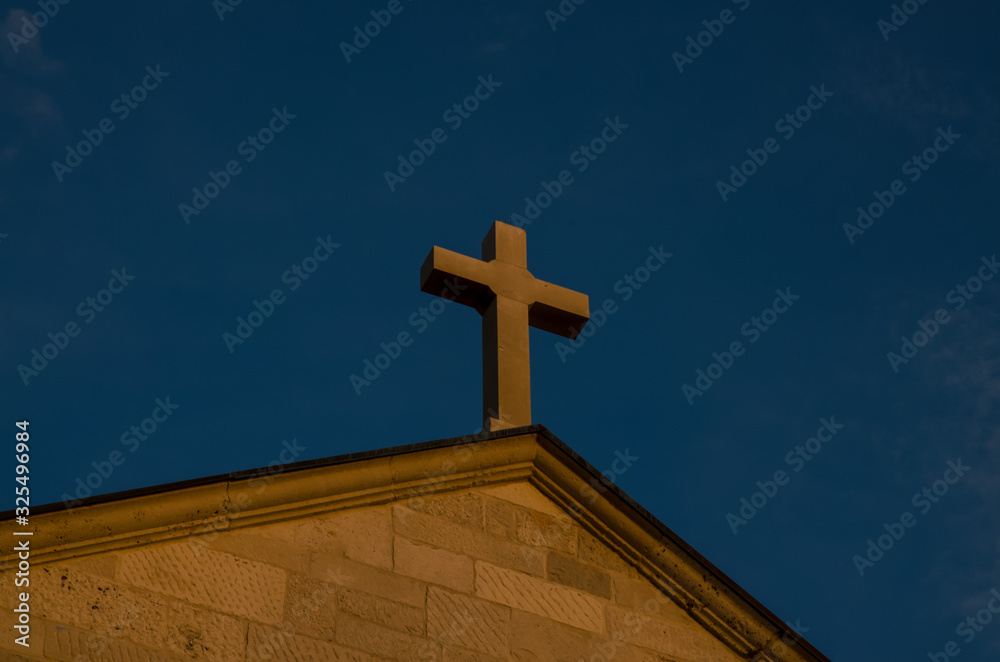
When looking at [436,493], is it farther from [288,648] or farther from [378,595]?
[288,648]

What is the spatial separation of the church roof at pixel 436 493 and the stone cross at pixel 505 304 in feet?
1.41

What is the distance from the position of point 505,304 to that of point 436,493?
5.11ft

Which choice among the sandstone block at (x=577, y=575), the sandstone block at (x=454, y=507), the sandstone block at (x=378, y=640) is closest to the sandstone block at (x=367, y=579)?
the sandstone block at (x=378, y=640)

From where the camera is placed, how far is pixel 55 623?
6160 millimetres

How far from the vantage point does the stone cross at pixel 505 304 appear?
8.38 m

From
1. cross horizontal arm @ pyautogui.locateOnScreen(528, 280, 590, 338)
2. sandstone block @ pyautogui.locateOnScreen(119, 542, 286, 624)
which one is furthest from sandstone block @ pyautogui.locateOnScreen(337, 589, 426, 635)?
cross horizontal arm @ pyautogui.locateOnScreen(528, 280, 590, 338)

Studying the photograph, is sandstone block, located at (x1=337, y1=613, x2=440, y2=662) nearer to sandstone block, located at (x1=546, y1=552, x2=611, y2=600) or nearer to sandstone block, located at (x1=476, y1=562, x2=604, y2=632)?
sandstone block, located at (x1=476, y1=562, x2=604, y2=632)

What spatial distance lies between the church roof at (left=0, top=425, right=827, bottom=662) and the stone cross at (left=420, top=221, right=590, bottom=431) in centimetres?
43

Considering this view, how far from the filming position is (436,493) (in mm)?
7652

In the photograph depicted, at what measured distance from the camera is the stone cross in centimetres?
838

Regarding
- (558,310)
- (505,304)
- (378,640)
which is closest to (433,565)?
(378,640)

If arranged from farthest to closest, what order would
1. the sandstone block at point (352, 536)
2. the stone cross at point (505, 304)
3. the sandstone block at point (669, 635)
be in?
1. the stone cross at point (505, 304)
2. the sandstone block at point (669, 635)
3. the sandstone block at point (352, 536)

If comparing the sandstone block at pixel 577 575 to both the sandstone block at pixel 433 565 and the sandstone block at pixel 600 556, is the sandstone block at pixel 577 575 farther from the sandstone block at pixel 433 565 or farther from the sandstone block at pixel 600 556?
the sandstone block at pixel 433 565

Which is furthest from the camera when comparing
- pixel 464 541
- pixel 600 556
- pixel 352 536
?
pixel 600 556
